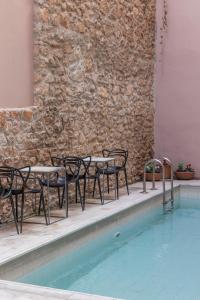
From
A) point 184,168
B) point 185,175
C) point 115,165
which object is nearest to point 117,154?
point 115,165

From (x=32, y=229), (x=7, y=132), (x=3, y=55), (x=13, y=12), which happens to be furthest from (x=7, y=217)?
(x=13, y=12)

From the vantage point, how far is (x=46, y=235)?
5.09m

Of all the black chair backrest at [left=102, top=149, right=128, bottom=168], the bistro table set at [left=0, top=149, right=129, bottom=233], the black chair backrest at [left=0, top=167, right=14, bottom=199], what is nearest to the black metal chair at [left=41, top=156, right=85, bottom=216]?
the bistro table set at [left=0, top=149, right=129, bottom=233]

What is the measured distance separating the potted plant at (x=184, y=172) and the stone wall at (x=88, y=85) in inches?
26.3

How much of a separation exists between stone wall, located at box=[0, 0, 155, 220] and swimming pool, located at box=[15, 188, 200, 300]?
135cm

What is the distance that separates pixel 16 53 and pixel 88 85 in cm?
174

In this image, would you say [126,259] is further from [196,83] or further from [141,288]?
[196,83]

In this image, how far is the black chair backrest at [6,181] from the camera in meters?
5.09

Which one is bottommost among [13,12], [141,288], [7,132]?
[141,288]

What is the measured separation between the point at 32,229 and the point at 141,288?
4.98 ft

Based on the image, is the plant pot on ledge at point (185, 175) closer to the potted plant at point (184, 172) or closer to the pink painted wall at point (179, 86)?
the potted plant at point (184, 172)

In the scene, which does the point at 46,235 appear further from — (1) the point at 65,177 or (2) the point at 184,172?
(2) the point at 184,172

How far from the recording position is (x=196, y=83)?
10.1 metres

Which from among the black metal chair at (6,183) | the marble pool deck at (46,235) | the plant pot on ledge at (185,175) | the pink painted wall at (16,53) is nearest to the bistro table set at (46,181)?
the black metal chair at (6,183)
